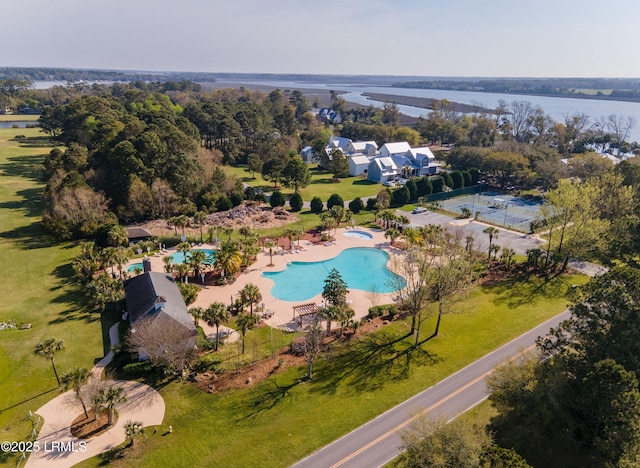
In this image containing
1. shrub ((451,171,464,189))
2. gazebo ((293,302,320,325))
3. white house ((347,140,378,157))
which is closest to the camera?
gazebo ((293,302,320,325))

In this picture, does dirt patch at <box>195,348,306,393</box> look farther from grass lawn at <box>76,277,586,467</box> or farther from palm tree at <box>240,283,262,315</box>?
palm tree at <box>240,283,262,315</box>

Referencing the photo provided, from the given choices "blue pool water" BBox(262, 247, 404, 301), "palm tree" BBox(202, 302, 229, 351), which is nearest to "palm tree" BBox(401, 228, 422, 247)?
"blue pool water" BBox(262, 247, 404, 301)

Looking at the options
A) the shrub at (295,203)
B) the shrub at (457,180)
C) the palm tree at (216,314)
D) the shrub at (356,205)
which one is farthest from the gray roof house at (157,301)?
the shrub at (457,180)

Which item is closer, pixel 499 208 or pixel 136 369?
pixel 136 369

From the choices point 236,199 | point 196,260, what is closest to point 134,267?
point 196,260

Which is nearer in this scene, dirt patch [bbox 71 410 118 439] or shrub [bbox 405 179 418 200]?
dirt patch [bbox 71 410 118 439]

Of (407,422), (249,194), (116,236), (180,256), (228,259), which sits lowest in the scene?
(407,422)

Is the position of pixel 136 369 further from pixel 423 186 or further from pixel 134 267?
pixel 423 186
